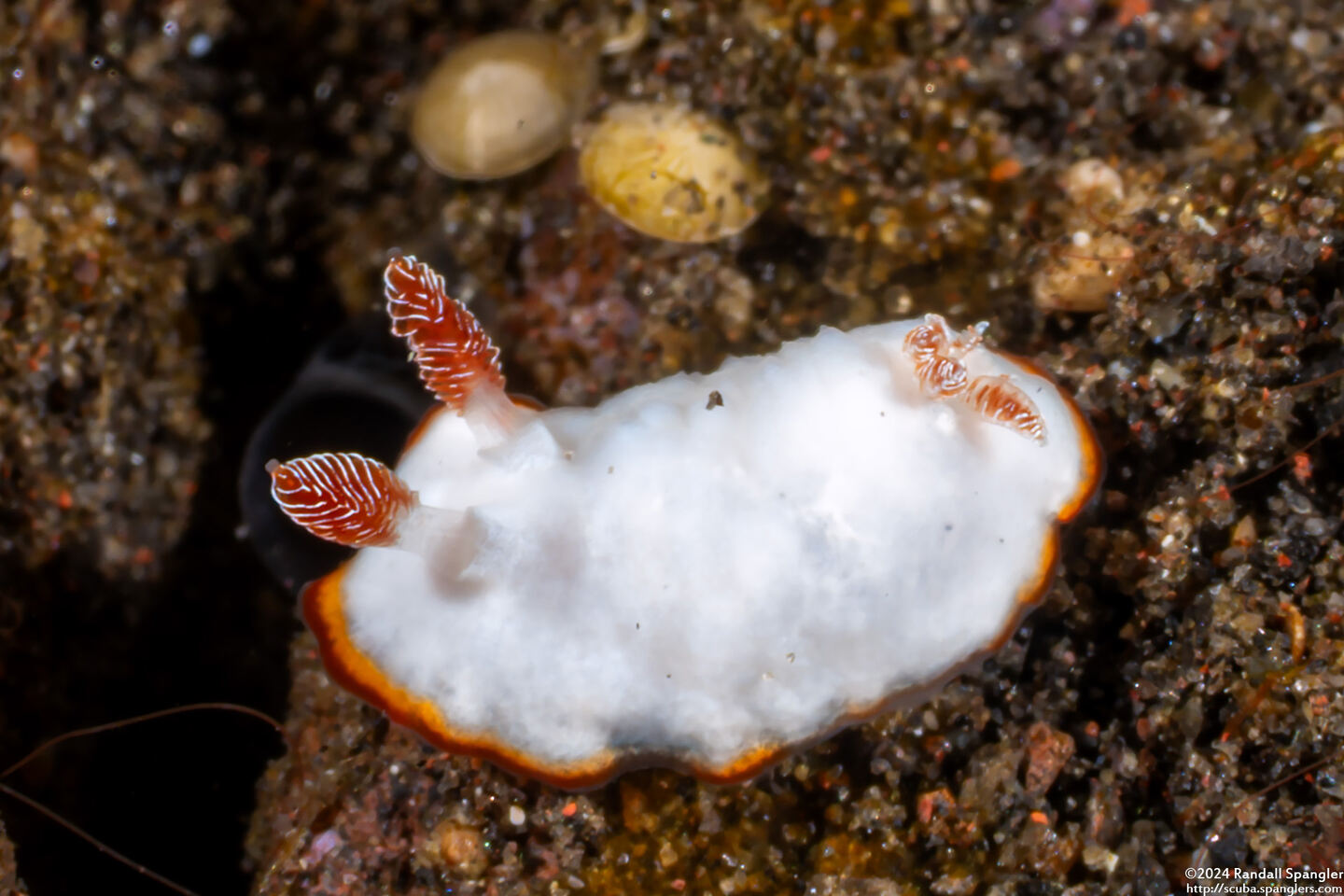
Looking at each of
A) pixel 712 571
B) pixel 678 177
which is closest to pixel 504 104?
pixel 678 177

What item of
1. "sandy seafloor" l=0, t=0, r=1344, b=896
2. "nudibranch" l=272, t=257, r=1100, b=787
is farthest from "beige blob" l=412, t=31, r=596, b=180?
"nudibranch" l=272, t=257, r=1100, b=787

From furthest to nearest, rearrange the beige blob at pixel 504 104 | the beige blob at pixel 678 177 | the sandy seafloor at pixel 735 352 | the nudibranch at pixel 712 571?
the beige blob at pixel 504 104 < the beige blob at pixel 678 177 < the sandy seafloor at pixel 735 352 < the nudibranch at pixel 712 571

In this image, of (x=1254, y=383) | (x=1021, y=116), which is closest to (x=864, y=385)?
(x=1254, y=383)

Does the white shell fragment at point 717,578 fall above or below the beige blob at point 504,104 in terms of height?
below

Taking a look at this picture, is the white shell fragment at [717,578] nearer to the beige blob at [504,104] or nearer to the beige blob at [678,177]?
the beige blob at [678,177]

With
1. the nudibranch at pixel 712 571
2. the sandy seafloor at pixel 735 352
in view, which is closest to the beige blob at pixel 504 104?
the sandy seafloor at pixel 735 352

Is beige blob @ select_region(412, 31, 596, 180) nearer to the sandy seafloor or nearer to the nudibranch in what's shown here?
the sandy seafloor
